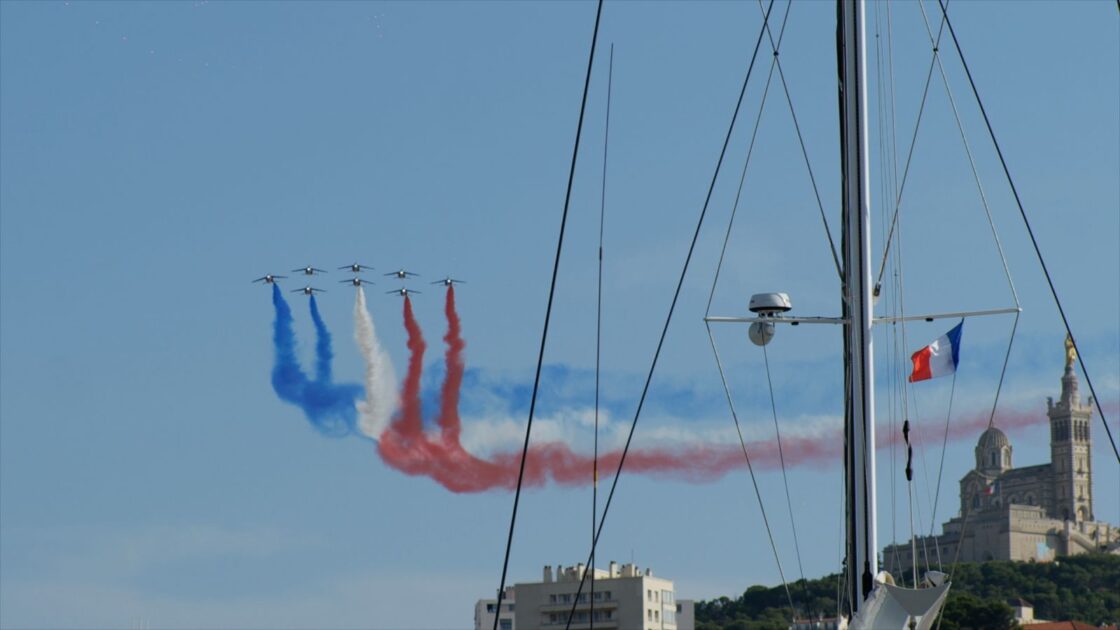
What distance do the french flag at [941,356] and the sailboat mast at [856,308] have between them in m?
2.95

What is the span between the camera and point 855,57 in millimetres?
19375

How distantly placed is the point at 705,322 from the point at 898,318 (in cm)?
214

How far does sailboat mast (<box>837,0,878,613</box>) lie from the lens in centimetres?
1831

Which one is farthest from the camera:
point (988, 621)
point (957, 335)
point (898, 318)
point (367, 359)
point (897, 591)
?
point (988, 621)

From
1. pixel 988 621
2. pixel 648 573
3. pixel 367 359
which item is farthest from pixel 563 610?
pixel 367 359

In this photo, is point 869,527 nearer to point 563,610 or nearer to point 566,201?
point 566,201

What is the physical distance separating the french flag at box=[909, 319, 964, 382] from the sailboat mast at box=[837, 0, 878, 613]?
2.95 meters

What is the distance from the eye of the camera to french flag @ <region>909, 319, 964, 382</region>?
21984 millimetres

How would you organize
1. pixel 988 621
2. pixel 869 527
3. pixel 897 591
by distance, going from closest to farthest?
pixel 897 591 < pixel 869 527 < pixel 988 621

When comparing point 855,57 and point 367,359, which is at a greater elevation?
point 367,359

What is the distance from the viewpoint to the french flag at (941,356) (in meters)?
22.0

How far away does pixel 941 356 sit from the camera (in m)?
22.1

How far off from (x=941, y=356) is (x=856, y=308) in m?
3.58

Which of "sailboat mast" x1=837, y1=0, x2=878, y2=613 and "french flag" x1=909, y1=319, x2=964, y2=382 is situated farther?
"french flag" x1=909, y1=319, x2=964, y2=382
